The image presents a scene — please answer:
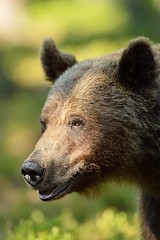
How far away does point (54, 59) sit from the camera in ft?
26.3

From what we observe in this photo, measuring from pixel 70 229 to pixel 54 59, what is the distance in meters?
1.76

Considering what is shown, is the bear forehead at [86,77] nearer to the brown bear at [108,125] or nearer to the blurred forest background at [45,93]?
the brown bear at [108,125]

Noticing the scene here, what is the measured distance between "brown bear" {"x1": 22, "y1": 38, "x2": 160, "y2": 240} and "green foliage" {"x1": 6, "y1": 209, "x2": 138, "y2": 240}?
716 millimetres

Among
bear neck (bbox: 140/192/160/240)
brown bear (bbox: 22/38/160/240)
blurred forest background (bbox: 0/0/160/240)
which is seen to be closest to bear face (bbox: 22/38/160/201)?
brown bear (bbox: 22/38/160/240)

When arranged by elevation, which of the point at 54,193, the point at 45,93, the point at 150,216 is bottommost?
the point at 150,216

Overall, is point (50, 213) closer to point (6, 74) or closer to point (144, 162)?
point (144, 162)

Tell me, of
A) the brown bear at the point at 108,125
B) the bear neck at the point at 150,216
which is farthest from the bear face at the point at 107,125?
the bear neck at the point at 150,216

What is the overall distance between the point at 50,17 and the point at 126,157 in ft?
86.9

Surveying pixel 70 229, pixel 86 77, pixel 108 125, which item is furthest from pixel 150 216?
pixel 86 77

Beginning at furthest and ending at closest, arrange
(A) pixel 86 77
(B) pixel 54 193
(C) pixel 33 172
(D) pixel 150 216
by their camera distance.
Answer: (D) pixel 150 216 < (A) pixel 86 77 < (B) pixel 54 193 < (C) pixel 33 172

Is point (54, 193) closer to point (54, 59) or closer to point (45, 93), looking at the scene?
point (54, 59)

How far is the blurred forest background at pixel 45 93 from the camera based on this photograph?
9.40 meters

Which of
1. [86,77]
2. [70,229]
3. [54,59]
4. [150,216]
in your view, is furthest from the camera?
[70,229]

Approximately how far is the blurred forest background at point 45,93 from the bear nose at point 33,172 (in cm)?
90
